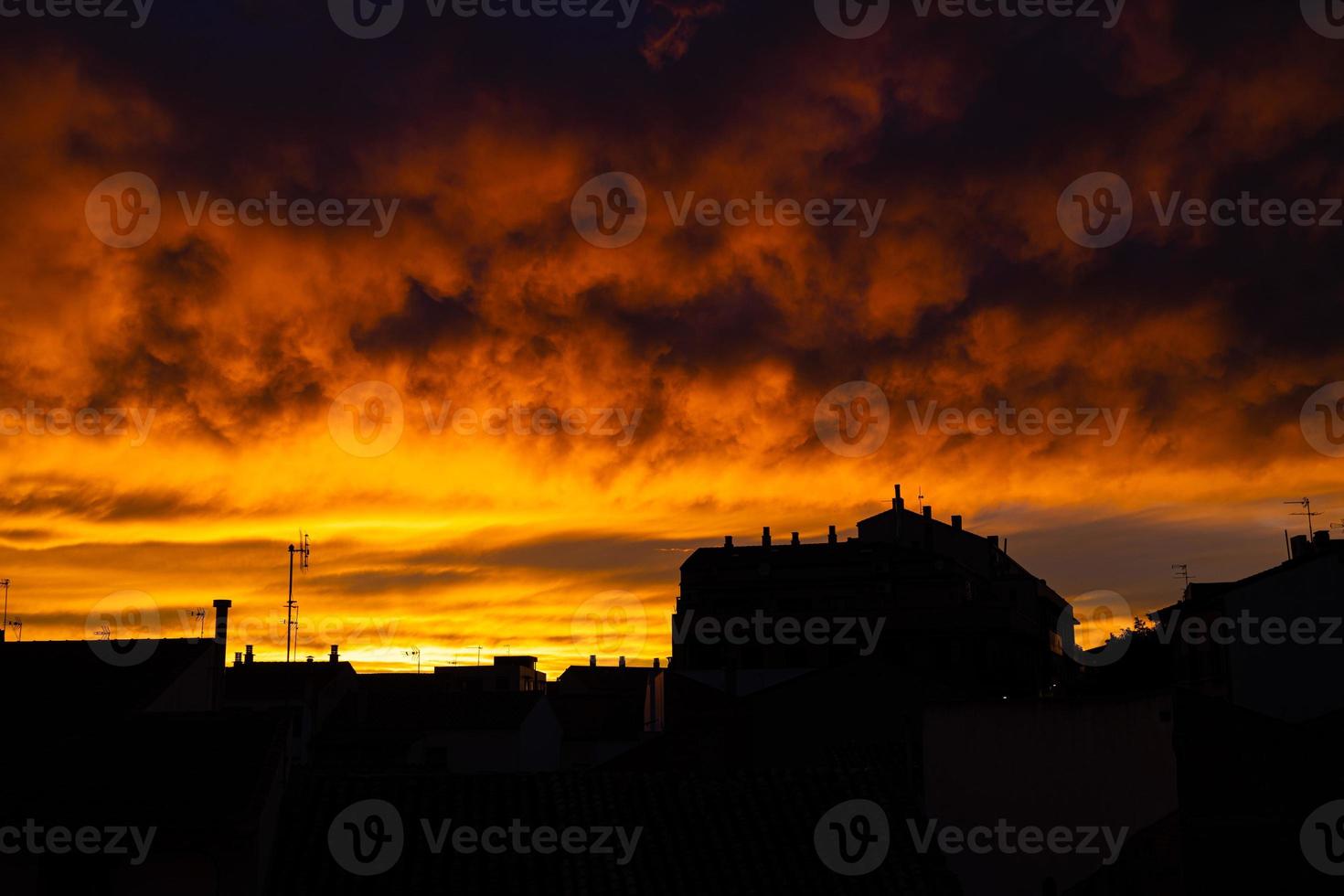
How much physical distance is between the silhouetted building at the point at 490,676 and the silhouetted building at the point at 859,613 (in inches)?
442

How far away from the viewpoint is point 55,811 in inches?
775

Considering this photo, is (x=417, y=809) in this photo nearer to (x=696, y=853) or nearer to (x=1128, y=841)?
(x=696, y=853)

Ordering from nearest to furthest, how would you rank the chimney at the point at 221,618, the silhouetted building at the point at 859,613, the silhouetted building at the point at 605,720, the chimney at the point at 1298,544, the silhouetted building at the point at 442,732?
the chimney at the point at 221,618 → the chimney at the point at 1298,544 → the silhouetted building at the point at 442,732 → the silhouetted building at the point at 859,613 → the silhouetted building at the point at 605,720

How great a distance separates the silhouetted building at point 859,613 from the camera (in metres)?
67.3

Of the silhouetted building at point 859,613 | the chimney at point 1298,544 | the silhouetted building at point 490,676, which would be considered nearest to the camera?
the chimney at point 1298,544

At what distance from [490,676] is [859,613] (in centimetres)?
2431

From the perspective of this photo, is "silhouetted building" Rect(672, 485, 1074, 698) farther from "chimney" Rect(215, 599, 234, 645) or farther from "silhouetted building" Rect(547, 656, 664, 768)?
"chimney" Rect(215, 599, 234, 645)

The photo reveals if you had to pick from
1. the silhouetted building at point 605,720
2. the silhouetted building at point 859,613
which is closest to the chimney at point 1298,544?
the silhouetted building at point 859,613

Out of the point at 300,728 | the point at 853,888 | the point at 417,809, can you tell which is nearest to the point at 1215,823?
the point at 853,888

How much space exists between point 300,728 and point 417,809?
32.1 meters

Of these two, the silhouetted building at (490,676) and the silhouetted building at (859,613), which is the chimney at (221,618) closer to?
the silhouetted building at (859,613)

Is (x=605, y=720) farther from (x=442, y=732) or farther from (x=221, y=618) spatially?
(x=221, y=618)

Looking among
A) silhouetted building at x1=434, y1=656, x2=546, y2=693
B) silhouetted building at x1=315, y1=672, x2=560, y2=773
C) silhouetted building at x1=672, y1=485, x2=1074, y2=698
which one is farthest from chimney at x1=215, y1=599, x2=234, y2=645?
silhouetted building at x1=434, y1=656, x2=546, y2=693

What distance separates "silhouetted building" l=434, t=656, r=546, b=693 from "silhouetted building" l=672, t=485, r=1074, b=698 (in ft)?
36.8
